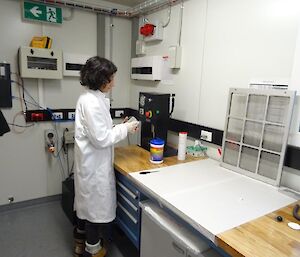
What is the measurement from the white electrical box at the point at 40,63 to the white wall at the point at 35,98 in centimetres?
18

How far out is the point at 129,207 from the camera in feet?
5.82

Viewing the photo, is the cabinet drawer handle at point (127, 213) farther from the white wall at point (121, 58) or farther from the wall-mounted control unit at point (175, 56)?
the white wall at point (121, 58)

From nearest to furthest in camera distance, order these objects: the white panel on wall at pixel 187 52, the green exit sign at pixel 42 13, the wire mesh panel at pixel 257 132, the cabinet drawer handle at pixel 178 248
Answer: the cabinet drawer handle at pixel 178 248 → the wire mesh panel at pixel 257 132 → the white panel on wall at pixel 187 52 → the green exit sign at pixel 42 13

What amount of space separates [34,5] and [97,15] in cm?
66

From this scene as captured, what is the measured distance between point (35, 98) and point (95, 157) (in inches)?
51.8

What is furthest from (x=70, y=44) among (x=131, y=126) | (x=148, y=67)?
(x=131, y=126)

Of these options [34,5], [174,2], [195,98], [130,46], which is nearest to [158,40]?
[174,2]

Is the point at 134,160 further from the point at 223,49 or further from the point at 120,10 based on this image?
the point at 120,10

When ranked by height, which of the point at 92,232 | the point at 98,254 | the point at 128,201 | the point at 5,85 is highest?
the point at 5,85

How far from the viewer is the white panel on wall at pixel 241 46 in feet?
4.93

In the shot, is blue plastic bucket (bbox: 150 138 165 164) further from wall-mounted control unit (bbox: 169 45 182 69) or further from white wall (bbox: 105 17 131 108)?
white wall (bbox: 105 17 131 108)

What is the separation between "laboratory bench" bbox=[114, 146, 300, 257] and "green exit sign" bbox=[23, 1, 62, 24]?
5.17 ft

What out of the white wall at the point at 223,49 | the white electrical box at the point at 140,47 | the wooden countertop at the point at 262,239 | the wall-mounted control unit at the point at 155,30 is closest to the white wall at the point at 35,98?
the white electrical box at the point at 140,47

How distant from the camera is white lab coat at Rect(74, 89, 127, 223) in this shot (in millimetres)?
1610
